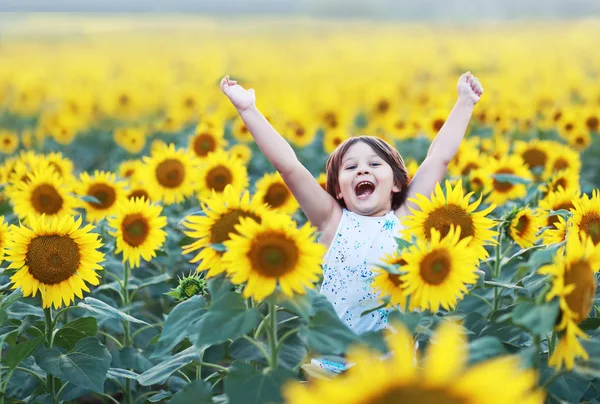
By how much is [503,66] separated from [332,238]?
45.3 feet

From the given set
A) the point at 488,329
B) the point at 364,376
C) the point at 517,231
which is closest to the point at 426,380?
the point at 364,376

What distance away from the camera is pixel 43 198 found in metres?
4.14

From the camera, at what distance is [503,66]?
16.1m

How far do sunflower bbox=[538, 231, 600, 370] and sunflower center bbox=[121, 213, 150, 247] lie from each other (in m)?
2.01

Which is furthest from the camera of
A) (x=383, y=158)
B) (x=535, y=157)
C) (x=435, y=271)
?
(x=535, y=157)

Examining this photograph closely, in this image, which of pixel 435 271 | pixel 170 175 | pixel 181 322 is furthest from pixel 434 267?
pixel 170 175

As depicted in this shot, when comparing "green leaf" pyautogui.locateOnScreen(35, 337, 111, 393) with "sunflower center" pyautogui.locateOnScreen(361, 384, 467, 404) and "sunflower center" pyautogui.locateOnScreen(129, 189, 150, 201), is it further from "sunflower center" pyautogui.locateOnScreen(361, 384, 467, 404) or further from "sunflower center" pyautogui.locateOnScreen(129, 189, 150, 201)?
"sunflower center" pyautogui.locateOnScreen(129, 189, 150, 201)

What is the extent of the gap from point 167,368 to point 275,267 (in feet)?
1.81

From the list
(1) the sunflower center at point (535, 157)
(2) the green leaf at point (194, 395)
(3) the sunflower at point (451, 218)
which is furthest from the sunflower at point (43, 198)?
(1) the sunflower center at point (535, 157)

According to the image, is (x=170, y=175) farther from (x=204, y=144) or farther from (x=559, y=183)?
(x=559, y=183)

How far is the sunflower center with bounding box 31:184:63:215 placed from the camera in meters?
4.12

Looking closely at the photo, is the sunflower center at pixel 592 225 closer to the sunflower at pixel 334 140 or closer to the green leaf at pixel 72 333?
the green leaf at pixel 72 333

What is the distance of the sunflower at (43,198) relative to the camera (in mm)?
4121

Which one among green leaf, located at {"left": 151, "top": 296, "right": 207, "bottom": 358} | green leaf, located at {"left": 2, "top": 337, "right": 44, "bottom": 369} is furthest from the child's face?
green leaf, located at {"left": 2, "top": 337, "right": 44, "bottom": 369}
